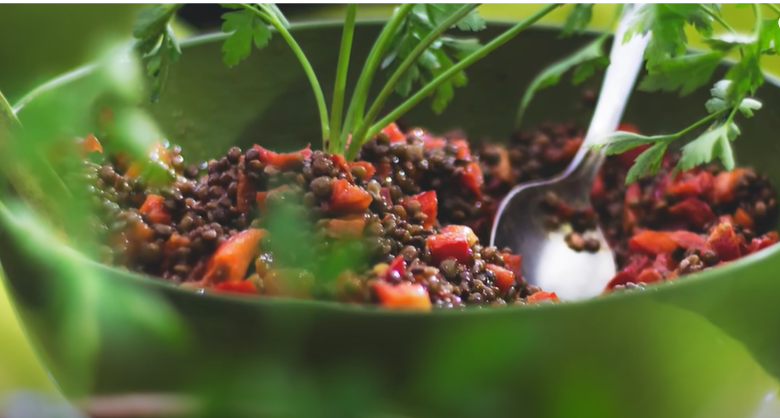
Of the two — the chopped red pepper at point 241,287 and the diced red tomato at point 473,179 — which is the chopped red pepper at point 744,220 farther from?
the chopped red pepper at point 241,287

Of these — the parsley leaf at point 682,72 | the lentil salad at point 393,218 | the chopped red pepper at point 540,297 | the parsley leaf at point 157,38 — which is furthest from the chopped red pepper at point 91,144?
the parsley leaf at point 682,72

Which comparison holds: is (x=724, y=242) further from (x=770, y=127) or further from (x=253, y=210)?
(x=253, y=210)

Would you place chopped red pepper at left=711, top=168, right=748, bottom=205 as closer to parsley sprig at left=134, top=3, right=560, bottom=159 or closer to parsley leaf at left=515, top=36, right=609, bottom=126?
parsley leaf at left=515, top=36, right=609, bottom=126

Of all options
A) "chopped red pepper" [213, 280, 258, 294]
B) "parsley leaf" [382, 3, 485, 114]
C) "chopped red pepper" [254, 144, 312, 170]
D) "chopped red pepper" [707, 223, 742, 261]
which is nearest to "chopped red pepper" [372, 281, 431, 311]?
"chopped red pepper" [213, 280, 258, 294]

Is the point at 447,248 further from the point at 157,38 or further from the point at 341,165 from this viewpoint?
the point at 157,38

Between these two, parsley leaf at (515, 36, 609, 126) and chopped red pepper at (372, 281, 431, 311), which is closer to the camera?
chopped red pepper at (372, 281, 431, 311)

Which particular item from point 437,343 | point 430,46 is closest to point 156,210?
point 430,46

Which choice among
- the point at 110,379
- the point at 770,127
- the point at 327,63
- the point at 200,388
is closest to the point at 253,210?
the point at 110,379
